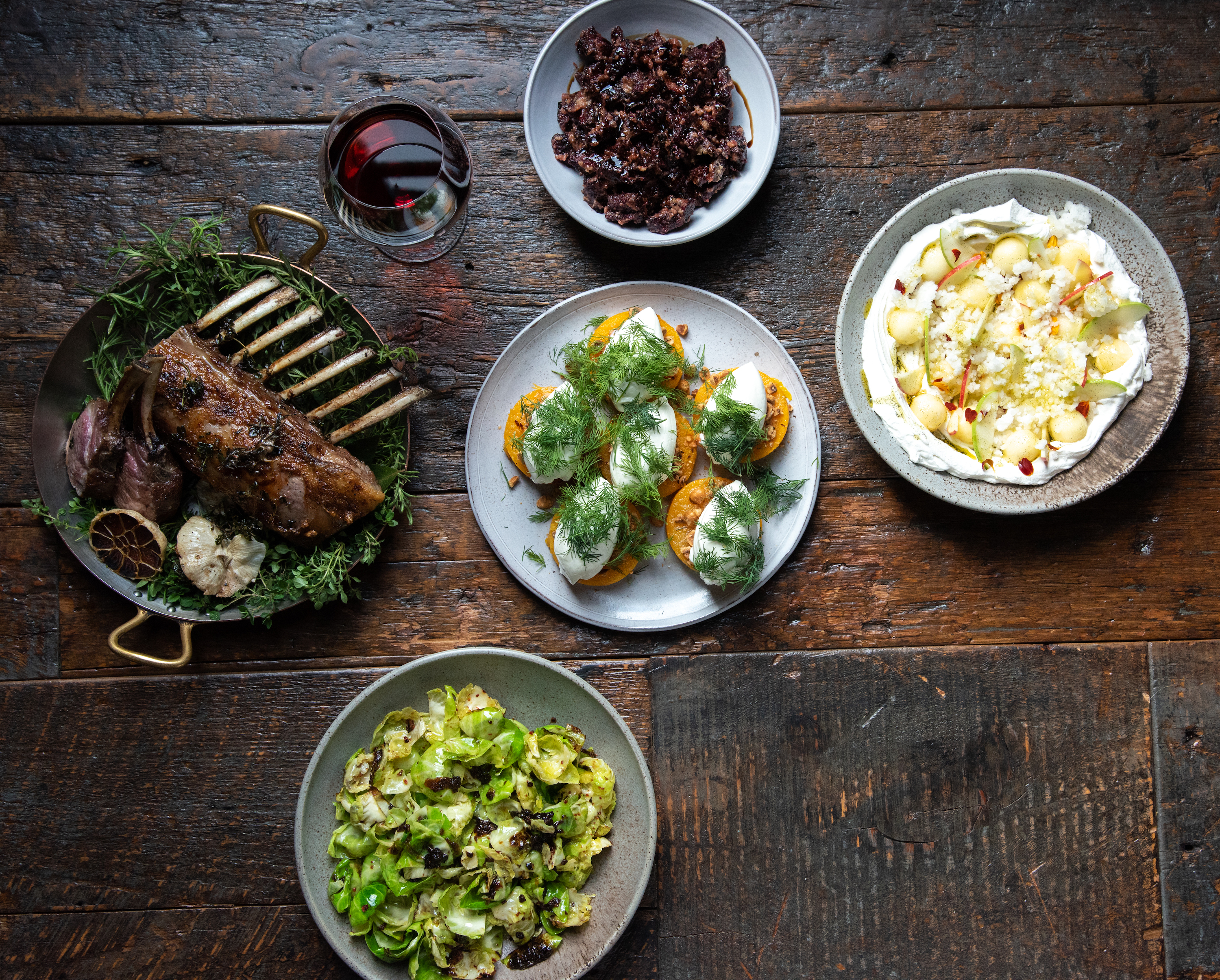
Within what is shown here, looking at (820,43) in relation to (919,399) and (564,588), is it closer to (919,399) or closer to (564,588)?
(919,399)

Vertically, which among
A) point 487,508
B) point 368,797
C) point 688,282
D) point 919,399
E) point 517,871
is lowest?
point 517,871

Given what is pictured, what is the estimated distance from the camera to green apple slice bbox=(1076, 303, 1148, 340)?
1767 millimetres

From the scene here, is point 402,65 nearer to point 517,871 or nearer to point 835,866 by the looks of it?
point 517,871

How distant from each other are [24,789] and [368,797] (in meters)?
0.94

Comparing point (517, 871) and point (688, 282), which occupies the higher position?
point (688, 282)

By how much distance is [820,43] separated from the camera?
196 centimetres

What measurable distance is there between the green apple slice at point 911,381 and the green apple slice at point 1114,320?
1.23ft

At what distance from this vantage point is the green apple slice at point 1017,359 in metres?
1.82

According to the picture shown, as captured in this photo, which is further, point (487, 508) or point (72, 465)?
point (487, 508)

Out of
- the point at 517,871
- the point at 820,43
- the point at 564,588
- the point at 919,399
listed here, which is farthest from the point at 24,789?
the point at 820,43

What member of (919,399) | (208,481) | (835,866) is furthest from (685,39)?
(835,866)

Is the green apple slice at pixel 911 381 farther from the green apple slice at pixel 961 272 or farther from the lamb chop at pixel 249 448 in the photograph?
the lamb chop at pixel 249 448

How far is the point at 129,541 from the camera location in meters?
1.75

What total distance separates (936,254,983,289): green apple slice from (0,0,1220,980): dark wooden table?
0.83 feet
